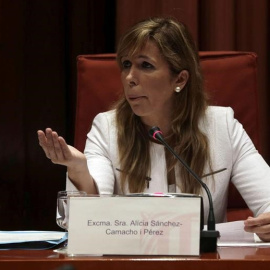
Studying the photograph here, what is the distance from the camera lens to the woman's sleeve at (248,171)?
1948 mm

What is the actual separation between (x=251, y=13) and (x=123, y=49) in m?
→ 0.78

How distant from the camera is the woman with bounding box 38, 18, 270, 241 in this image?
6.52 ft

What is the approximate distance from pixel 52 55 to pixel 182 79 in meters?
0.65

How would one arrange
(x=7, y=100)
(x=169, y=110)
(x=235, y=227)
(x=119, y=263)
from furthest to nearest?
1. (x=7, y=100)
2. (x=169, y=110)
3. (x=235, y=227)
4. (x=119, y=263)

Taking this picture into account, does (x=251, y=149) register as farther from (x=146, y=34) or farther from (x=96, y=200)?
(x=96, y=200)

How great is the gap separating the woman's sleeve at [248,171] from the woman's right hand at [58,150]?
53cm

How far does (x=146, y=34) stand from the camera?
2031 millimetres

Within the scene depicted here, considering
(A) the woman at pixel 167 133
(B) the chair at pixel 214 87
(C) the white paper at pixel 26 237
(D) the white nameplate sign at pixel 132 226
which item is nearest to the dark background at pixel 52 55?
(B) the chair at pixel 214 87

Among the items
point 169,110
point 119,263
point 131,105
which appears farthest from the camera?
point 169,110

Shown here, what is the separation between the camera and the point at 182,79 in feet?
6.92

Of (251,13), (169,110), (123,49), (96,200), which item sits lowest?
(96,200)

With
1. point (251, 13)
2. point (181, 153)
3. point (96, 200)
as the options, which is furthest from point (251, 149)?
point (96, 200)

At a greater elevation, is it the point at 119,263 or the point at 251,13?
the point at 251,13

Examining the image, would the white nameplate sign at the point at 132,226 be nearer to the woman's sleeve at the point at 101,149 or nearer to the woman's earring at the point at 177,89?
the woman's sleeve at the point at 101,149
